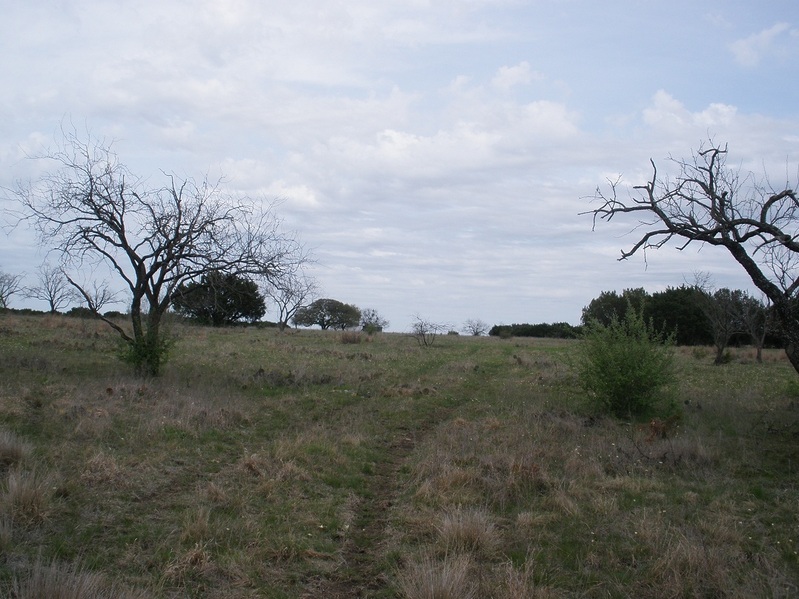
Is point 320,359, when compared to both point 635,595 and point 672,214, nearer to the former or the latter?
point 672,214

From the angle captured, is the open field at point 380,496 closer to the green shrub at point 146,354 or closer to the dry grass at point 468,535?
the dry grass at point 468,535

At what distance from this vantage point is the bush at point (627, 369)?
13875 mm

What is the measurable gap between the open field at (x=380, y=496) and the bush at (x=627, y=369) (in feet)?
2.51

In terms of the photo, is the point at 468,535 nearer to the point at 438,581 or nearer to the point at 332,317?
the point at 438,581

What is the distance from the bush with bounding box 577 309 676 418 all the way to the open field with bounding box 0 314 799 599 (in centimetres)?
76

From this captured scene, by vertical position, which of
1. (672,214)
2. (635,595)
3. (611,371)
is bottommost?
(635,595)

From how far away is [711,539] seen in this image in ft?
20.5

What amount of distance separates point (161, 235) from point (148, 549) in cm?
1256

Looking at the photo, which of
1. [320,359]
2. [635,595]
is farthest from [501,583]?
[320,359]

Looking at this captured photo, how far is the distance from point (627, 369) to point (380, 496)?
797cm

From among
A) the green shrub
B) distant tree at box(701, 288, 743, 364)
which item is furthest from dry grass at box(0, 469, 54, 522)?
distant tree at box(701, 288, 743, 364)

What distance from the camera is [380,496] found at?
8023 millimetres

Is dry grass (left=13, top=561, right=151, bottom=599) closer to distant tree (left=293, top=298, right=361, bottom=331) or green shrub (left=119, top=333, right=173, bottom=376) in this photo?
green shrub (left=119, top=333, right=173, bottom=376)

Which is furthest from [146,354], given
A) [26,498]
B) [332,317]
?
[332,317]
